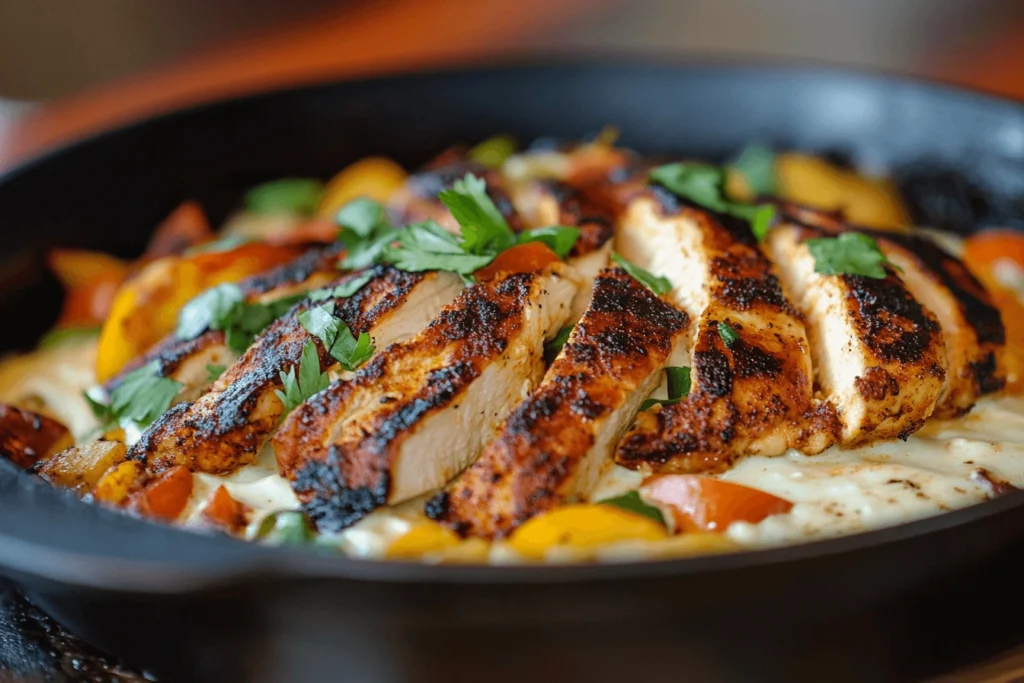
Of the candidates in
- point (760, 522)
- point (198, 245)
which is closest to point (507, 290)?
point (760, 522)

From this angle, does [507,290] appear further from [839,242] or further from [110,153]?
[110,153]

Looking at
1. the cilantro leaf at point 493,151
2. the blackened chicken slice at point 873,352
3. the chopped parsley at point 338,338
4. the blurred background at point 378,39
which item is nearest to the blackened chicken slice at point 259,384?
the chopped parsley at point 338,338

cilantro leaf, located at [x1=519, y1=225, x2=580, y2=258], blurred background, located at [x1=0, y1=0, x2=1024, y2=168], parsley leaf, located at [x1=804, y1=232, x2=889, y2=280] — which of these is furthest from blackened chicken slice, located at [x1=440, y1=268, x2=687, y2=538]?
blurred background, located at [x1=0, y1=0, x2=1024, y2=168]

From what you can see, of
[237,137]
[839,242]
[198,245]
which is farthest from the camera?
[237,137]

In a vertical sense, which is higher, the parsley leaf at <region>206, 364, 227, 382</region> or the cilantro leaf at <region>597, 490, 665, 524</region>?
the parsley leaf at <region>206, 364, 227, 382</region>

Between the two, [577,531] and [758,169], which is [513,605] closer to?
[577,531]

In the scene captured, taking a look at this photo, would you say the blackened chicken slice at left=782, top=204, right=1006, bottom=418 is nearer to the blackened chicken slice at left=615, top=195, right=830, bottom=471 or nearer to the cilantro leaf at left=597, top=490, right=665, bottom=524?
the blackened chicken slice at left=615, top=195, right=830, bottom=471
